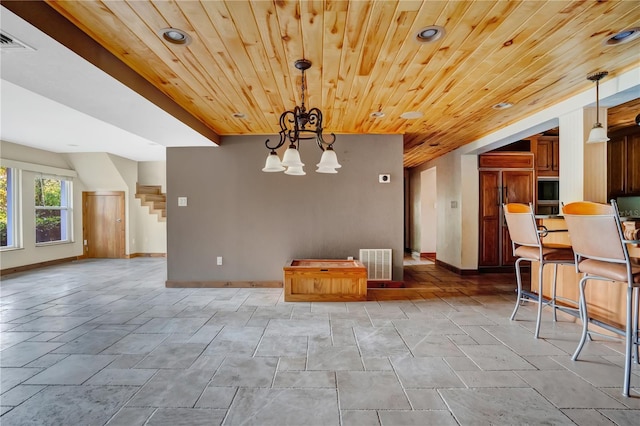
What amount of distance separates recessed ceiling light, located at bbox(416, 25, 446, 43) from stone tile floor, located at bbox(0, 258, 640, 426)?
7.83ft

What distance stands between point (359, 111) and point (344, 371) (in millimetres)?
2873

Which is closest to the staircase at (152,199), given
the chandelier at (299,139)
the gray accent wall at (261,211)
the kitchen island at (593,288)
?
the gray accent wall at (261,211)

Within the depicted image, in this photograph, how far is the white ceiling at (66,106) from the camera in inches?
79.6

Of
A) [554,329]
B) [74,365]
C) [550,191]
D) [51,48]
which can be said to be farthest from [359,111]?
[550,191]

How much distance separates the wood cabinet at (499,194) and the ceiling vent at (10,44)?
20.6 ft

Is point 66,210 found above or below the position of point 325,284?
above

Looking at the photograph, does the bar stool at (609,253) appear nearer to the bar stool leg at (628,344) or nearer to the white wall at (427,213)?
the bar stool leg at (628,344)

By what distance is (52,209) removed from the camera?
7188mm

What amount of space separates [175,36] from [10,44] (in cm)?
96

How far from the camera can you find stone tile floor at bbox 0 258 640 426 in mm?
1800

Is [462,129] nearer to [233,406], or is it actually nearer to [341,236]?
[341,236]

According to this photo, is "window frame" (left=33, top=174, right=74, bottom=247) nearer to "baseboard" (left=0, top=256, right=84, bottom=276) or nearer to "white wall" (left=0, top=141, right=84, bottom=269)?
"white wall" (left=0, top=141, right=84, bottom=269)

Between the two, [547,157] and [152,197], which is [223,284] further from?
[547,157]

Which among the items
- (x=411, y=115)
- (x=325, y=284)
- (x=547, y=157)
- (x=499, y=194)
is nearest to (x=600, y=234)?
(x=411, y=115)
